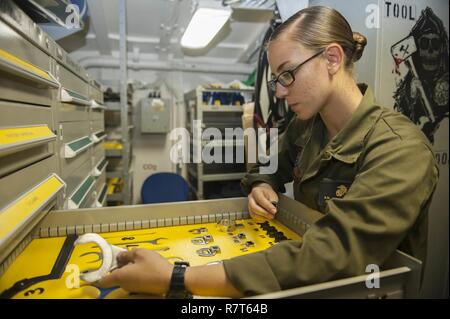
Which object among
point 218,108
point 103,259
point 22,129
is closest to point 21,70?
point 22,129

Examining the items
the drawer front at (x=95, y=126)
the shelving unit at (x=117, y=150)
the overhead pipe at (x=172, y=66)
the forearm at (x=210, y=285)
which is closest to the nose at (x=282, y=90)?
the forearm at (x=210, y=285)

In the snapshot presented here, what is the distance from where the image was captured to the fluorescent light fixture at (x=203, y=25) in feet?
7.91

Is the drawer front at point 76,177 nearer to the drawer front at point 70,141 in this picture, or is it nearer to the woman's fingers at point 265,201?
the drawer front at point 70,141

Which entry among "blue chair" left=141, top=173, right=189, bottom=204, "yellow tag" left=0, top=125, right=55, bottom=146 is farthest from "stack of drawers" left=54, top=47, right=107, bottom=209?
"blue chair" left=141, top=173, right=189, bottom=204

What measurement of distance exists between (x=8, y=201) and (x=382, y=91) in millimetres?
1557

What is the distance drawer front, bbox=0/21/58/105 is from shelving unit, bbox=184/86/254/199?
2.39 metres

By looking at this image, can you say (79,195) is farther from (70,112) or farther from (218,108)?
(218,108)

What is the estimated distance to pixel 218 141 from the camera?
3.59 metres

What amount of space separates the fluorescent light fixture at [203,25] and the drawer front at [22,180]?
1786mm

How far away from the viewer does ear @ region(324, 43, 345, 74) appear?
1.00 meters

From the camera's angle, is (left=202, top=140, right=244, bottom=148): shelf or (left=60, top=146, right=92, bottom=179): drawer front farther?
(left=202, top=140, right=244, bottom=148): shelf

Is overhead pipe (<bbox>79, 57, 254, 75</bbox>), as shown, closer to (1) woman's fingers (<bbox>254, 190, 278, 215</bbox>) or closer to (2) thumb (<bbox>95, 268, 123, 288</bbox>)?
(1) woman's fingers (<bbox>254, 190, 278, 215</bbox>)

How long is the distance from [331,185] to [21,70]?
96 cm

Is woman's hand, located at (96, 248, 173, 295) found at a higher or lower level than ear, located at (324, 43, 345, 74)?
lower
